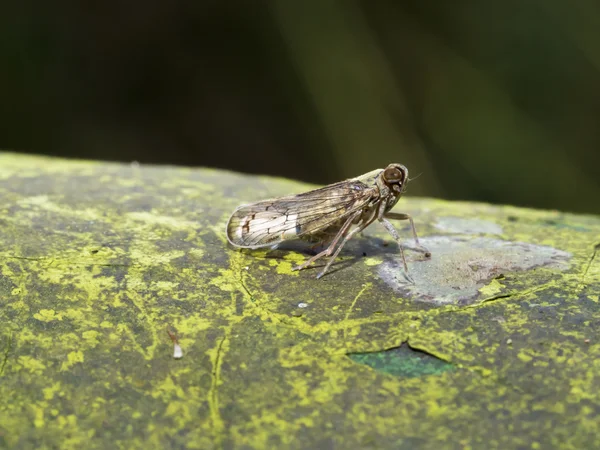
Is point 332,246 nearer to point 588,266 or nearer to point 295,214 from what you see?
point 295,214

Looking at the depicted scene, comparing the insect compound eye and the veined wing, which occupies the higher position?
the insect compound eye

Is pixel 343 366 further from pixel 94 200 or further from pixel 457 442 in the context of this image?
pixel 94 200

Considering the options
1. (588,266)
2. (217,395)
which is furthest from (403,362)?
(588,266)

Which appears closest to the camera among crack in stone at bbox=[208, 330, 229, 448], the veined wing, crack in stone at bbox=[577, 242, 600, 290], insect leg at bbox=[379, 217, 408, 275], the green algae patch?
crack in stone at bbox=[208, 330, 229, 448]

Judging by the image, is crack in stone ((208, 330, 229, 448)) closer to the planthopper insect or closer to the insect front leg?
the insect front leg

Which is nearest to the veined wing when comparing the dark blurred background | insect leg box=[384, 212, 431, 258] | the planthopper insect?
the planthopper insect

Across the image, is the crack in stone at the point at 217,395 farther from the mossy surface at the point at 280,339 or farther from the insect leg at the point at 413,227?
the insect leg at the point at 413,227

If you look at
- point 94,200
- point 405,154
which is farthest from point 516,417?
point 405,154
